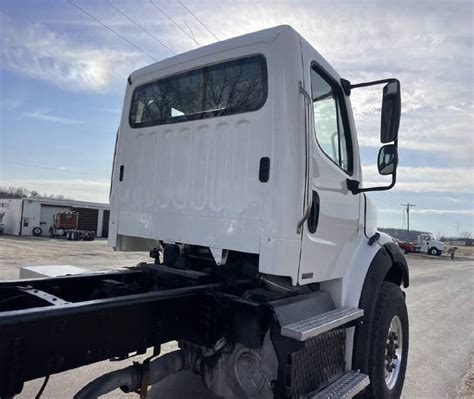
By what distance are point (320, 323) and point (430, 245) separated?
50.1 meters

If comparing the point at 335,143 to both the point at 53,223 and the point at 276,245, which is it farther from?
the point at 53,223

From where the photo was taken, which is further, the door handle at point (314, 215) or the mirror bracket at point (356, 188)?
the mirror bracket at point (356, 188)

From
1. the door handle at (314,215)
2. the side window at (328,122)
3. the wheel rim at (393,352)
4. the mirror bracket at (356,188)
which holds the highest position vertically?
the side window at (328,122)

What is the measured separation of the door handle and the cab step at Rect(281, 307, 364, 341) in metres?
0.61

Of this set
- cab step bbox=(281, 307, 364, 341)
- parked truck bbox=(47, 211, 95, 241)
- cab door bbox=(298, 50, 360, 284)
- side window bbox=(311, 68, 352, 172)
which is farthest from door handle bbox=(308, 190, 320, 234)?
parked truck bbox=(47, 211, 95, 241)

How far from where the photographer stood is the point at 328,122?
351 cm

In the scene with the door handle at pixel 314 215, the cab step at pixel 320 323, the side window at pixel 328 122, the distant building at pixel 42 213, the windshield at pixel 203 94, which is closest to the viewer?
the cab step at pixel 320 323

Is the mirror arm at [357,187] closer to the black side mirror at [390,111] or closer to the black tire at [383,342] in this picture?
the black side mirror at [390,111]

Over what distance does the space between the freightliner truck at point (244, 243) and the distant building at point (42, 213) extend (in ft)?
104

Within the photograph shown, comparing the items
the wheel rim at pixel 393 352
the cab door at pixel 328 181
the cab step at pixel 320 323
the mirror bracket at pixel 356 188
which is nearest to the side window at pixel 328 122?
the cab door at pixel 328 181

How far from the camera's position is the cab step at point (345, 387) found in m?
2.83

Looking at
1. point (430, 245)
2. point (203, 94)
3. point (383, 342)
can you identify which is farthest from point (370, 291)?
point (430, 245)

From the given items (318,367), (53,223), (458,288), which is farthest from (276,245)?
(53,223)

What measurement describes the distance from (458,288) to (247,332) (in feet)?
45.2
